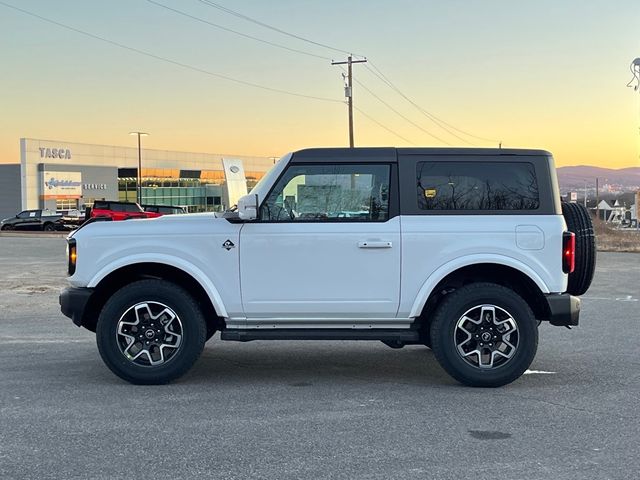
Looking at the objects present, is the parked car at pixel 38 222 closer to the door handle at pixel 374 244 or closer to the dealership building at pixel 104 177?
the dealership building at pixel 104 177

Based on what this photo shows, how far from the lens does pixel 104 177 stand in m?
81.8

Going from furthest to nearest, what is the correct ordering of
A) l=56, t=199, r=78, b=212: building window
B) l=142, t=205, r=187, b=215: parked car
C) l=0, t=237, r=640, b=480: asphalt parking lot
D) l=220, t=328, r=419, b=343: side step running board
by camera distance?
l=56, t=199, r=78, b=212: building window, l=142, t=205, r=187, b=215: parked car, l=220, t=328, r=419, b=343: side step running board, l=0, t=237, r=640, b=480: asphalt parking lot

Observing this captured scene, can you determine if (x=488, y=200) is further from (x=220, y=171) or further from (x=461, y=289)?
(x=220, y=171)

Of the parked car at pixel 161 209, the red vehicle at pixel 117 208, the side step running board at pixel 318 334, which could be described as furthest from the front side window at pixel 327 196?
the parked car at pixel 161 209

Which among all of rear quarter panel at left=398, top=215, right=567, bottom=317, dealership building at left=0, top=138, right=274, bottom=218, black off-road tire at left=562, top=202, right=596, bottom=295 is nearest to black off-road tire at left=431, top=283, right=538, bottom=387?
rear quarter panel at left=398, top=215, right=567, bottom=317

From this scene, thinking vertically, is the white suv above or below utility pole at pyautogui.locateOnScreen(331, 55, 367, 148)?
below

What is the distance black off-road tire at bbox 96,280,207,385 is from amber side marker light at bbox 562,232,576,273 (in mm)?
3140

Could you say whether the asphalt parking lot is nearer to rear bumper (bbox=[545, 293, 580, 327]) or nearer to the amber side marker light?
rear bumper (bbox=[545, 293, 580, 327])

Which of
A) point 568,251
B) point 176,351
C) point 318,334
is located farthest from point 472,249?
point 176,351

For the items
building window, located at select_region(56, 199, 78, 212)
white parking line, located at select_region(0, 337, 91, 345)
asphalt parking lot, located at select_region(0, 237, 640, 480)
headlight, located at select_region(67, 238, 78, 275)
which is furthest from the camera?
building window, located at select_region(56, 199, 78, 212)

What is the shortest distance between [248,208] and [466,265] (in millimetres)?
1905

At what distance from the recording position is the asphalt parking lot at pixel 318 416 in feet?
14.5

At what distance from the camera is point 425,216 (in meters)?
6.41

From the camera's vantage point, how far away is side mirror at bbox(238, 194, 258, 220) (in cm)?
627
